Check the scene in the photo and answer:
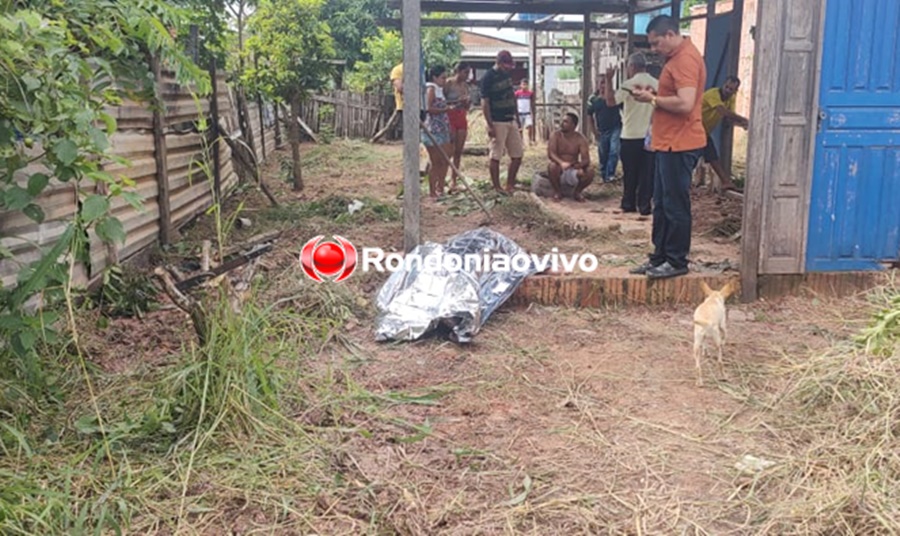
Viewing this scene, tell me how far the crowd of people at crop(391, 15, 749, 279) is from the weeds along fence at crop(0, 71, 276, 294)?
221 centimetres

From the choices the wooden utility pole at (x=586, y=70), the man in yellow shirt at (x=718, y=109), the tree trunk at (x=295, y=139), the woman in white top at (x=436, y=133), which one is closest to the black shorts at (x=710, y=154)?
the man in yellow shirt at (x=718, y=109)

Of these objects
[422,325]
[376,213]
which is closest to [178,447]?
[422,325]

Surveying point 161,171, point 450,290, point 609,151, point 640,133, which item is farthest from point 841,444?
point 609,151

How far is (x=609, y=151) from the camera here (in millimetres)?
10305

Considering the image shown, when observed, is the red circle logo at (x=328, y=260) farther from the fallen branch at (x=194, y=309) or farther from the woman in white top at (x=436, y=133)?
the woman in white top at (x=436, y=133)

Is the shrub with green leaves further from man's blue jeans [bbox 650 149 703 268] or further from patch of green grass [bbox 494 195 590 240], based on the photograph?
patch of green grass [bbox 494 195 590 240]

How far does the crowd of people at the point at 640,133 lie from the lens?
16.9 feet

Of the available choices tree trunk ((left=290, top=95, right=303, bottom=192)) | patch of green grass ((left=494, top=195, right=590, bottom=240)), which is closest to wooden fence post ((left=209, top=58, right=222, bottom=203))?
tree trunk ((left=290, top=95, right=303, bottom=192))

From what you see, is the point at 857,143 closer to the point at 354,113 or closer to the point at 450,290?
the point at 450,290

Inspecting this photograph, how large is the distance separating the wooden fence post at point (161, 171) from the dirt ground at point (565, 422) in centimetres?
105

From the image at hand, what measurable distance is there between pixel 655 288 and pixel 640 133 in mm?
2999

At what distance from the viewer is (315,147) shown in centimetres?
1547

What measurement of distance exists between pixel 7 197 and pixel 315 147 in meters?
12.9

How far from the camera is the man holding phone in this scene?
779 centimetres
